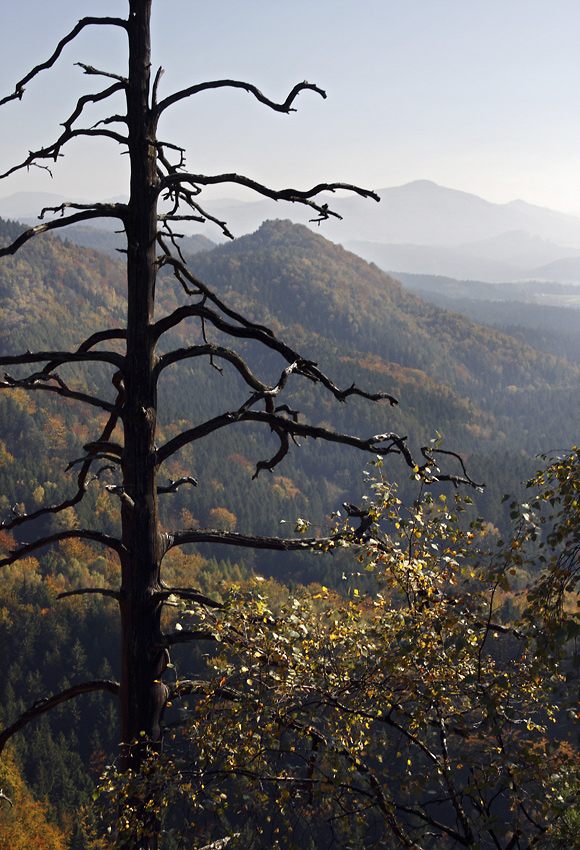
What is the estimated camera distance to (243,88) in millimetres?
6906

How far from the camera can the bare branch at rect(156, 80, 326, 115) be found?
21.7ft

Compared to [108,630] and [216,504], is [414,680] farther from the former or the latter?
[216,504]

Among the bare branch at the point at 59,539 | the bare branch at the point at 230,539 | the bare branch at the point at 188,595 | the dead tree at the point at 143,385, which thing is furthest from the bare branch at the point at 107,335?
the bare branch at the point at 188,595

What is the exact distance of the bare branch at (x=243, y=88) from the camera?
662 cm

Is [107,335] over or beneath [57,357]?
over

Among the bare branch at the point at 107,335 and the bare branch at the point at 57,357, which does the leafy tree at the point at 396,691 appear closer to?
the bare branch at the point at 57,357

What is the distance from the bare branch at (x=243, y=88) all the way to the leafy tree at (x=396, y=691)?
12.5 feet

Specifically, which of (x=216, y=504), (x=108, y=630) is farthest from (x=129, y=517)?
(x=216, y=504)

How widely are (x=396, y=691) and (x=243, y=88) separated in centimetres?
586

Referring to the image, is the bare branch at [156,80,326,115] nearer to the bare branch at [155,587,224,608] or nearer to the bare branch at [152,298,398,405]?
the bare branch at [152,298,398,405]

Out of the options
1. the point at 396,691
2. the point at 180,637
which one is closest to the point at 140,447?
the point at 180,637

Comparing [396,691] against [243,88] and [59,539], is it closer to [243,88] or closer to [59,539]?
[59,539]

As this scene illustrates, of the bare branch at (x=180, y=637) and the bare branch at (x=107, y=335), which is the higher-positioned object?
the bare branch at (x=107, y=335)

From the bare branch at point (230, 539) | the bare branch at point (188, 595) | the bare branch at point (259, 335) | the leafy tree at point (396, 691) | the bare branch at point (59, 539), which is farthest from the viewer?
the bare branch at point (230, 539)
